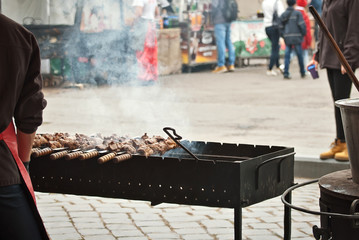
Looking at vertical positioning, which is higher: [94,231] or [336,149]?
[336,149]

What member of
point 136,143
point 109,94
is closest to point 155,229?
point 136,143

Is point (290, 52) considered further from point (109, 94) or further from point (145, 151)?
point (145, 151)

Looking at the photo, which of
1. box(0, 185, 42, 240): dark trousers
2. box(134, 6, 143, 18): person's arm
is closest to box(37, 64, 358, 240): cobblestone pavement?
box(134, 6, 143, 18): person's arm

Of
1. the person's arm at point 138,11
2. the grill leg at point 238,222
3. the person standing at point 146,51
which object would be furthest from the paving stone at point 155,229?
the person standing at point 146,51

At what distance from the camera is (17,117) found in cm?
283

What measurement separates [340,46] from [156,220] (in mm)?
A: 2358

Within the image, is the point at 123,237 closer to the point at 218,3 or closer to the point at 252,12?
the point at 218,3

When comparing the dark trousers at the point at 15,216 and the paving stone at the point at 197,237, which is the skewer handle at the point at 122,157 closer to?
the paving stone at the point at 197,237

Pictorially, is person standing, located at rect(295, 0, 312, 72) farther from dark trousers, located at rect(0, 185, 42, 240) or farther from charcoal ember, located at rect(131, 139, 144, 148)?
dark trousers, located at rect(0, 185, 42, 240)

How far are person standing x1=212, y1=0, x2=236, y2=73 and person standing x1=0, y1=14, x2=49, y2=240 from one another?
46.8ft

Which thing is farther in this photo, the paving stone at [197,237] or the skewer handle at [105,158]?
the paving stone at [197,237]

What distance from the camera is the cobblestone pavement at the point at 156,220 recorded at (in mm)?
5102

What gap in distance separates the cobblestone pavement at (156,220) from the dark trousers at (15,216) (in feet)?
7.36

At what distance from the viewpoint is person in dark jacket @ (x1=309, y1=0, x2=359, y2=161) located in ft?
20.0
